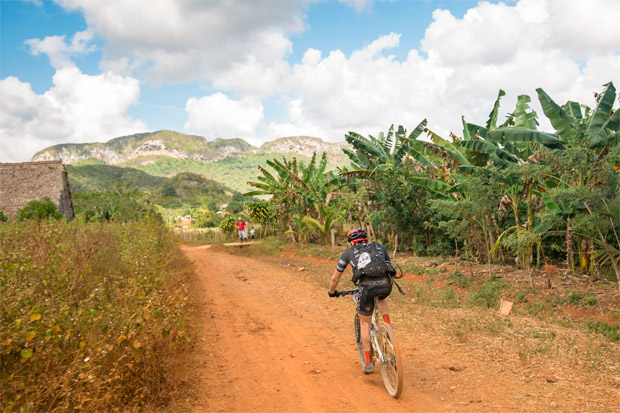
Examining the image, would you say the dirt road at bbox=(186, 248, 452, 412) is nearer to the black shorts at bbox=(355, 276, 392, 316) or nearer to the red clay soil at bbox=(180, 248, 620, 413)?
the red clay soil at bbox=(180, 248, 620, 413)

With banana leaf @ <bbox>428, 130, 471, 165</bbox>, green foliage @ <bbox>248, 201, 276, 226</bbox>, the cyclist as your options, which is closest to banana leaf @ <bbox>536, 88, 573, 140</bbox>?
banana leaf @ <bbox>428, 130, 471, 165</bbox>

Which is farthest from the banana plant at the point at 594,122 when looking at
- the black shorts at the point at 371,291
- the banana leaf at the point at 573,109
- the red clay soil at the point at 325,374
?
the black shorts at the point at 371,291

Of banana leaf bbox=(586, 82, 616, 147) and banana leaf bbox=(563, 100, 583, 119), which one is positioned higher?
banana leaf bbox=(563, 100, 583, 119)

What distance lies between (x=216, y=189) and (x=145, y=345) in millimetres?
69767

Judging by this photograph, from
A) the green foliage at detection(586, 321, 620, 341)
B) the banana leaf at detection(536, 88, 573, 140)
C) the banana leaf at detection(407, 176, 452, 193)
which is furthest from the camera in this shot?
the banana leaf at detection(407, 176, 452, 193)

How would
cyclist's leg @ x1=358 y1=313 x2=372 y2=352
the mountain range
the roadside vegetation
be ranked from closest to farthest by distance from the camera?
cyclist's leg @ x1=358 y1=313 x2=372 y2=352 < the roadside vegetation < the mountain range

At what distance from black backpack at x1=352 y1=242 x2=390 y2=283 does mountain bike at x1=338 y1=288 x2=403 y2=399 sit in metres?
0.30

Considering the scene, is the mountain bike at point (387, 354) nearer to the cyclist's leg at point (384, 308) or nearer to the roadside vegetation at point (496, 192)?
the cyclist's leg at point (384, 308)

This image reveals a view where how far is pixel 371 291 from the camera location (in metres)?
4.57

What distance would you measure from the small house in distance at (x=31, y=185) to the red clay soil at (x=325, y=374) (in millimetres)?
18816

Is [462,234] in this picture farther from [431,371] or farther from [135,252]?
[135,252]

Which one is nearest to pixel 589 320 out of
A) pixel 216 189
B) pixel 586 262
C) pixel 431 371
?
pixel 586 262

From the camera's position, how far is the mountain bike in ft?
13.7

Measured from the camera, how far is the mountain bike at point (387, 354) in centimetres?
417
